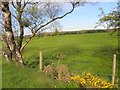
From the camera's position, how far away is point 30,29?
20.7m

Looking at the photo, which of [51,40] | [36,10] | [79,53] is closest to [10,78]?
[36,10]

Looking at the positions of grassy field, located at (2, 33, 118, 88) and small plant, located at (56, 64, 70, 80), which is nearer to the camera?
grassy field, located at (2, 33, 118, 88)

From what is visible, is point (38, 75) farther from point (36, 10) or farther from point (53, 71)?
point (36, 10)

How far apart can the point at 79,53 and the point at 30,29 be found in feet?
42.6

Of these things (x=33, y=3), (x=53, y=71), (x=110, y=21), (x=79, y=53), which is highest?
(x=33, y=3)

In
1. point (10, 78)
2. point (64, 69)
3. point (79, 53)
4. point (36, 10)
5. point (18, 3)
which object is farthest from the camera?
point (79, 53)

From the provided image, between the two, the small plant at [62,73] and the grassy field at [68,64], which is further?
the small plant at [62,73]

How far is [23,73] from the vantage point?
409 inches

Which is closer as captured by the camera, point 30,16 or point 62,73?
point 62,73

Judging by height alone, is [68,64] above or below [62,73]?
below

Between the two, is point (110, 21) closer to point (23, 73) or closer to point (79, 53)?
point (23, 73)

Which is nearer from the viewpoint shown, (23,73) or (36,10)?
(23,73)

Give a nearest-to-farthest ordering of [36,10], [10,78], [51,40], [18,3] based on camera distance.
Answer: [10,78] → [18,3] → [36,10] → [51,40]

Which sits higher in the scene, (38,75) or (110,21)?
(110,21)
